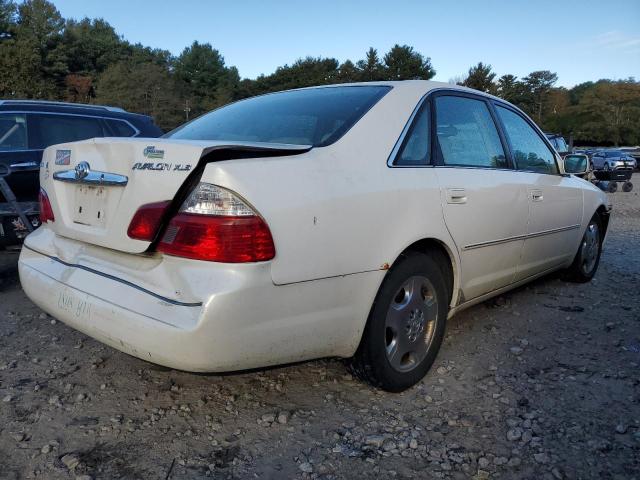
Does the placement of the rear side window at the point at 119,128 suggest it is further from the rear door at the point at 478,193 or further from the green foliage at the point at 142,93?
the green foliage at the point at 142,93

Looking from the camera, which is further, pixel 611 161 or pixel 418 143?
pixel 611 161

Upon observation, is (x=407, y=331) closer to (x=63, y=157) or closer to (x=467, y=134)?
(x=467, y=134)

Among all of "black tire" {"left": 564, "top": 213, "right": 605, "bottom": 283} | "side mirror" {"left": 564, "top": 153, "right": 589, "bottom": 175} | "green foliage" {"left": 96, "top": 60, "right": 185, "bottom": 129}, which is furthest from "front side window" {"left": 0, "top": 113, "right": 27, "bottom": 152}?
"green foliage" {"left": 96, "top": 60, "right": 185, "bottom": 129}

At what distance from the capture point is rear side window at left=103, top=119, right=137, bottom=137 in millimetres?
5656

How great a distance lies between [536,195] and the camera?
3547 mm

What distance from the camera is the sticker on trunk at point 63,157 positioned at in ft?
7.96

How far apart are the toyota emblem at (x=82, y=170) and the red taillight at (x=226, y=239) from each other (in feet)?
2.19

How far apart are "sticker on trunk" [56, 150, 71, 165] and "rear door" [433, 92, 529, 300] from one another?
1.83 metres

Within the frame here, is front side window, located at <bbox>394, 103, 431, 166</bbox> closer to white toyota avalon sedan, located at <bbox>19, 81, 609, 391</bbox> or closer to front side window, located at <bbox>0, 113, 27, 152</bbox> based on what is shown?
white toyota avalon sedan, located at <bbox>19, 81, 609, 391</bbox>

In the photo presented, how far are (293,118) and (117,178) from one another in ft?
3.28

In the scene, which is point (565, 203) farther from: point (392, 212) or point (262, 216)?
point (262, 216)

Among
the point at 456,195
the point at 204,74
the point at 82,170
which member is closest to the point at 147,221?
the point at 82,170

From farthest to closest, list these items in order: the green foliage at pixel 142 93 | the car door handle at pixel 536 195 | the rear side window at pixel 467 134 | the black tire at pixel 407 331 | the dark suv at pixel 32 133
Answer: the green foliage at pixel 142 93
the dark suv at pixel 32 133
the car door handle at pixel 536 195
the rear side window at pixel 467 134
the black tire at pixel 407 331

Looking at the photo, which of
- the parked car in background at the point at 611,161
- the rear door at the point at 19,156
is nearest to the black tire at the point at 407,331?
the rear door at the point at 19,156
